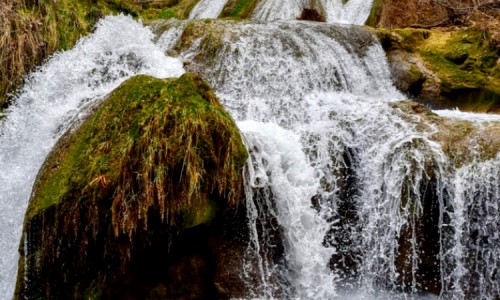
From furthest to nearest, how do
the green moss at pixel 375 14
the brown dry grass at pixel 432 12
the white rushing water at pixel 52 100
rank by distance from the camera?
the green moss at pixel 375 14
the brown dry grass at pixel 432 12
the white rushing water at pixel 52 100

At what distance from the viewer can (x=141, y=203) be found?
3090mm

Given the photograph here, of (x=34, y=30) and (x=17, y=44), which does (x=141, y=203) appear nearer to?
(x=17, y=44)

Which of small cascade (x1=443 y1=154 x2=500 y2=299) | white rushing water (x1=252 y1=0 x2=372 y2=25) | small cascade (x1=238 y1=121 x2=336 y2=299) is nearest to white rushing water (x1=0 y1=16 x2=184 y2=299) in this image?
small cascade (x1=238 y1=121 x2=336 y2=299)

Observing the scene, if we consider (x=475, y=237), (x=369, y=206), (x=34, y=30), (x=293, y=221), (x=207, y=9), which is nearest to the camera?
(x=293, y=221)

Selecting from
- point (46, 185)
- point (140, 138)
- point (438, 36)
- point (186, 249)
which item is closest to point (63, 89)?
point (46, 185)

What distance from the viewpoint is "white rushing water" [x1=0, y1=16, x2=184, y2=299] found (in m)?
3.92

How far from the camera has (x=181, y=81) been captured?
12.4 ft

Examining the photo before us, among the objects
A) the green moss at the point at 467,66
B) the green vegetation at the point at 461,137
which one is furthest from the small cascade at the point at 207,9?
the green vegetation at the point at 461,137

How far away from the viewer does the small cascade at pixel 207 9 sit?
12.9 meters

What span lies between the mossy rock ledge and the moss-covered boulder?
5.01m

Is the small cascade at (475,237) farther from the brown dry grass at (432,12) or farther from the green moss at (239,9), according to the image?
the green moss at (239,9)

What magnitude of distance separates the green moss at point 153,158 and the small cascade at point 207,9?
31.9 feet

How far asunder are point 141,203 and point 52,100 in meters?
2.67

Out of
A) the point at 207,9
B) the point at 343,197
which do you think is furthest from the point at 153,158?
the point at 207,9
